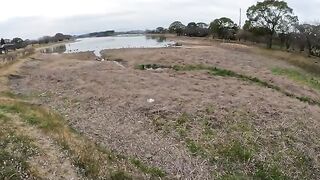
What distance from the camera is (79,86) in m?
39.2

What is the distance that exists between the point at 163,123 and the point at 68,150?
807 centimetres

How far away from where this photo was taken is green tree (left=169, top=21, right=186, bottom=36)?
13757 cm

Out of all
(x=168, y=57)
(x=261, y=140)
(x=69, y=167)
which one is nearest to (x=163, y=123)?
(x=261, y=140)

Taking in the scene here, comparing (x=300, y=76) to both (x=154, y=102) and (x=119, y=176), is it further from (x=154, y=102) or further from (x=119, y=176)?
(x=119, y=176)

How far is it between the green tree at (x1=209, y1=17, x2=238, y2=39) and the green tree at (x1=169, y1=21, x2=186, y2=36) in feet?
109

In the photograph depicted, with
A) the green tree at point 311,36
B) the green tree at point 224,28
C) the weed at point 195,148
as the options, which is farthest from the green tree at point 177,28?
the weed at point 195,148

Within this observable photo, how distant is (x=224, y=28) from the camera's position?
4043 inches

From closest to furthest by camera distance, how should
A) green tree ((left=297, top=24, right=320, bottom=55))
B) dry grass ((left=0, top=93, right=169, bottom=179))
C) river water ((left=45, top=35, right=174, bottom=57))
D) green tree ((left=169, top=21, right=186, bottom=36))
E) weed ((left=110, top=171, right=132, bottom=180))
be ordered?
1. weed ((left=110, top=171, right=132, bottom=180))
2. dry grass ((left=0, top=93, right=169, bottom=179))
3. green tree ((left=297, top=24, right=320, bottom=55))
4. river water ((left=45, top=35, right=174, bottom=57))
5. green tree ((left=169, top=21, right=186, bottom=36))

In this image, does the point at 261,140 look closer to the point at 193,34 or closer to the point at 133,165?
the point at 133,165

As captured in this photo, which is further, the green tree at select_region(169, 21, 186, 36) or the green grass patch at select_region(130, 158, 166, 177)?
the green tree at select_region(169, 21, 186, 36)

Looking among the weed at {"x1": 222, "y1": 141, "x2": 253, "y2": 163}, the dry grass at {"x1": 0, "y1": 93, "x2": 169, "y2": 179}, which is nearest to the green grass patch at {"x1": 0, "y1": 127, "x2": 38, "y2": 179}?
the dry grass at {"x1": 0, "y1": 93, "x2": 169, "y2": 179}

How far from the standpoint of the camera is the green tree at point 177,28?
138 meters

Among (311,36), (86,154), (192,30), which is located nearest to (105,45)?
(192,30)

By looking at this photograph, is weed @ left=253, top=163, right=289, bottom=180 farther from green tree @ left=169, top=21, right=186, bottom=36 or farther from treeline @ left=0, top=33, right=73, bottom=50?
green tree @ left=169, top=21, right=186, bottom=36
